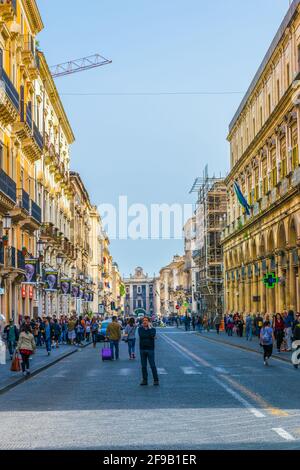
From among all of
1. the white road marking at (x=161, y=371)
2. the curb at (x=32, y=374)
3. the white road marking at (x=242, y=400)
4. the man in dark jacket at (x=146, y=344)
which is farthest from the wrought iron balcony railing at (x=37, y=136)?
the white road marking at (x=242, y=400)

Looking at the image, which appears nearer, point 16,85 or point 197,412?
point 197,412

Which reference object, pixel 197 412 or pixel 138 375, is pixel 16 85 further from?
pixel 197 412

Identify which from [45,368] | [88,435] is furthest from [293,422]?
[45,368]

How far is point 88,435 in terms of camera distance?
11.8m

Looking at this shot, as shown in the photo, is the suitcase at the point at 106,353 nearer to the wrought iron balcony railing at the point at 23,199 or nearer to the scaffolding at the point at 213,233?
the wrought iron balcony railing at the point at 23,199

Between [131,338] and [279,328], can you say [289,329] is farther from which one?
[131,338]

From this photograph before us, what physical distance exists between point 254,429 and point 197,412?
237 centimetres

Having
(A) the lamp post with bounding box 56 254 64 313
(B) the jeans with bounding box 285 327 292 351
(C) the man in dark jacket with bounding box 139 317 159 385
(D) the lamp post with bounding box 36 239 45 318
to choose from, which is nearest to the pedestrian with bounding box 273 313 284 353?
(B) the jeans with bounding box 285 327 292 351

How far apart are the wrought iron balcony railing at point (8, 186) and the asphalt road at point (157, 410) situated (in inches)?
529

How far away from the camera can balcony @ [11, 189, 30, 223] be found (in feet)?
136

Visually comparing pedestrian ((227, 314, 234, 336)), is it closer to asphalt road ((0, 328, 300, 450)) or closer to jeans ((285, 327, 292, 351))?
jeans ((285, 327, 292, 351))

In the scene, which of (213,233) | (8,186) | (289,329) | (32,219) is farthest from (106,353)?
(213,233)

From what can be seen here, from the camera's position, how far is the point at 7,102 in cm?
3762
